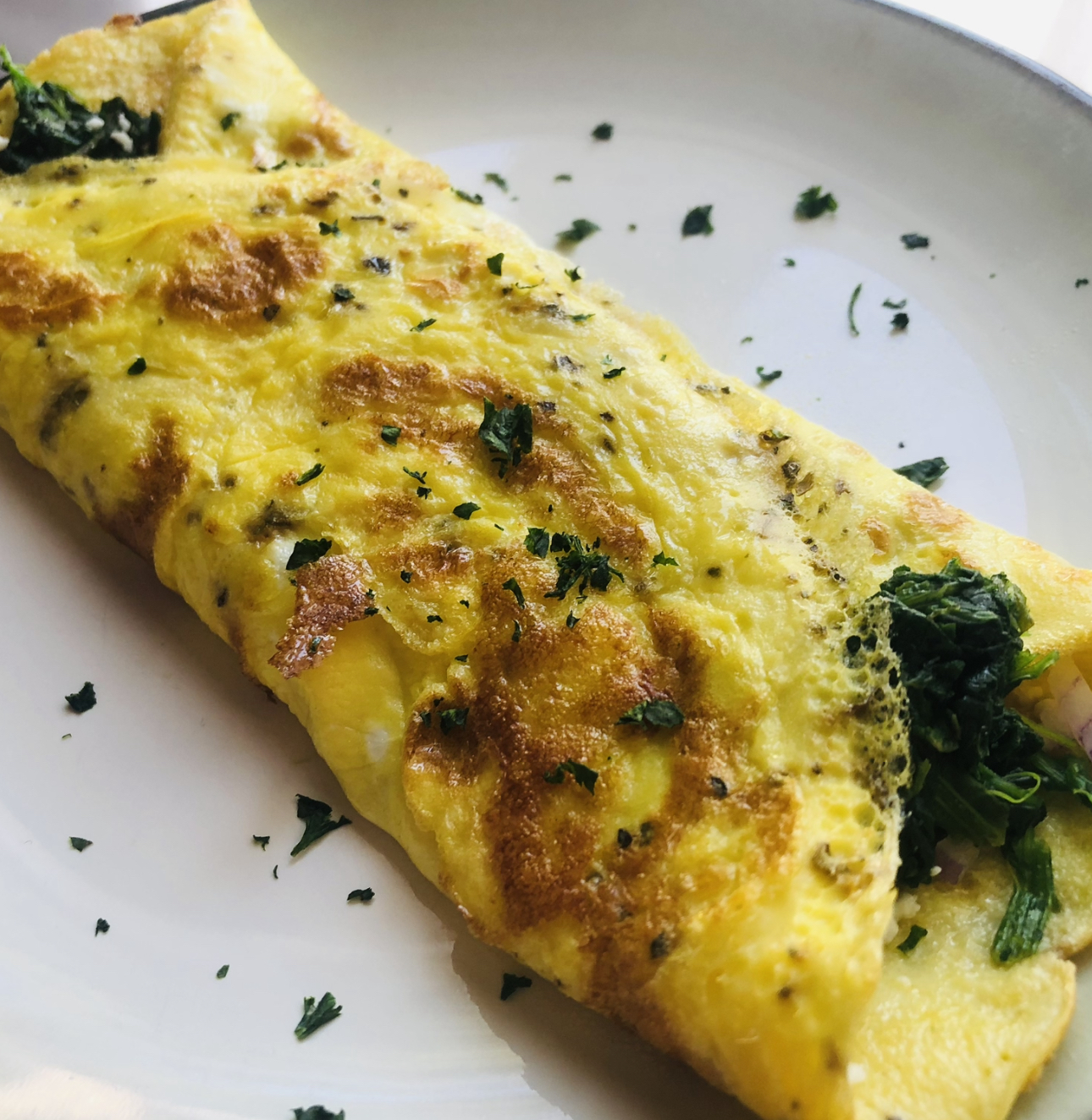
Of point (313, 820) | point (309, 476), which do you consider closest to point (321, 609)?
point (309, 476)

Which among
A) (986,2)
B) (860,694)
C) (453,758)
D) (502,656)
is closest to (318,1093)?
(453,758)

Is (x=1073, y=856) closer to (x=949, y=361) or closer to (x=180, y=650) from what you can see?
(x=949, y=361)

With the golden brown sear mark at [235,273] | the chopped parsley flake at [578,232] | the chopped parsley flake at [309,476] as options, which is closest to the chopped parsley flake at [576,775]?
the chopped parsley flake at [309,476]

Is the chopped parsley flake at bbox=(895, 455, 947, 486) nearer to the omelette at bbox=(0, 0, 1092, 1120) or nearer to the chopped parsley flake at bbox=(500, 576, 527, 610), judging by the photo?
the omelette at bbox=(0, 0, 1092, 1120)

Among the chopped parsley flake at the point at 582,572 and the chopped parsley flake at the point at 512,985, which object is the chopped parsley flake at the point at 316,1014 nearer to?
the chopped parsley flake at the point at 512,985

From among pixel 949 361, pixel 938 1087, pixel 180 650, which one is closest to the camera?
pixel 938 1087

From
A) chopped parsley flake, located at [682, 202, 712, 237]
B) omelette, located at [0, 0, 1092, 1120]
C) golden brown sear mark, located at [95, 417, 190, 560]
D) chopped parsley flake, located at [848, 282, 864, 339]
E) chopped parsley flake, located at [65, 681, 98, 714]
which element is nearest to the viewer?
omelette, located at [0, 0, 1092, 1120]

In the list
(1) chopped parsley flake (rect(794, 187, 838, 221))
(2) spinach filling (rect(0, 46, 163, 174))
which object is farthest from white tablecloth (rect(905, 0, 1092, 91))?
(2) spinach filling (rect(0, 46, 163, 174))
